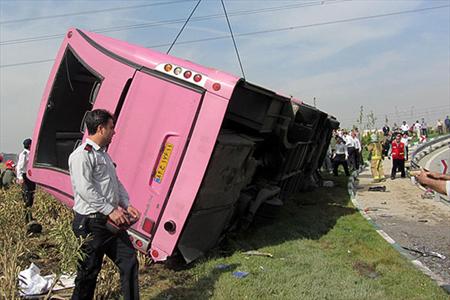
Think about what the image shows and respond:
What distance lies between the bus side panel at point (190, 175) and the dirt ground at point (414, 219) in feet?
9.48

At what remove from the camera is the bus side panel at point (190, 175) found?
14.7 ft

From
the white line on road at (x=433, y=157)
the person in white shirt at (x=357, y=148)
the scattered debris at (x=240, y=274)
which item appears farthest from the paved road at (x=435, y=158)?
the scattered debris at (x=240, y=274)

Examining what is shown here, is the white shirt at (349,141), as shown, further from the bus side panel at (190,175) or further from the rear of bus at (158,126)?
the bus side panel at (190,175)

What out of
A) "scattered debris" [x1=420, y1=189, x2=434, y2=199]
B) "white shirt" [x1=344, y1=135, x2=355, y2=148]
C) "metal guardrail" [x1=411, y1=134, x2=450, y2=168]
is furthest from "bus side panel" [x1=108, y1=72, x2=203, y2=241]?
"metal guardrail" [x1=411, y1=134, x2=450, y2=168]

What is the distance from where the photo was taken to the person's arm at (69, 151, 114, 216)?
324cm

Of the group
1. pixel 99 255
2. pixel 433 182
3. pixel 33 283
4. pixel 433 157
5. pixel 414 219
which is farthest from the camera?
pixel 433 157

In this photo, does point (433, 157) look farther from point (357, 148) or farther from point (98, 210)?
point (98, 210)

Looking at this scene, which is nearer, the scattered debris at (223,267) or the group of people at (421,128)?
the scattered debris at (223,267)

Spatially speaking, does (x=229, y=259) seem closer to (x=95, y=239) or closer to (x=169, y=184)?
(x=169, y=184)

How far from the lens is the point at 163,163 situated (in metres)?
4.62

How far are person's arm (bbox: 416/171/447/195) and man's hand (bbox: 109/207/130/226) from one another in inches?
83.9

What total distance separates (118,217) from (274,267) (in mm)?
2294

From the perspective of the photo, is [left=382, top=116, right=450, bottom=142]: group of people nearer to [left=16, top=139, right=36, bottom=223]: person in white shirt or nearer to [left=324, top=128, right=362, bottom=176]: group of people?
[left=324, top=128, right=362, bottom=176]: group of people

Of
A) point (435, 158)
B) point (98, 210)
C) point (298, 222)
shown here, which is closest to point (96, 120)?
point (98, 210)
